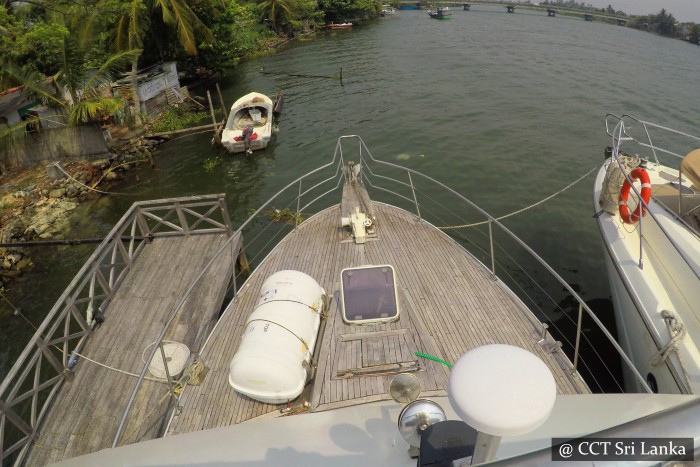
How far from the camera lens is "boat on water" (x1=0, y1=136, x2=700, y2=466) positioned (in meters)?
2.62

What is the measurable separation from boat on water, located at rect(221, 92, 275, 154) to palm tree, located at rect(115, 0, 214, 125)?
254 inches

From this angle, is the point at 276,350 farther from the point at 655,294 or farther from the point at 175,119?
the point at 175,119

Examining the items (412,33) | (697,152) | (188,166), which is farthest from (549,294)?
(412,33)

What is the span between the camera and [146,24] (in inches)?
1077

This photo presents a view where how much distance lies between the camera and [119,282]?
11961 mm

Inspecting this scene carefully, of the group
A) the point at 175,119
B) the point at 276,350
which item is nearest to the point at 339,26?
the point at 175,119

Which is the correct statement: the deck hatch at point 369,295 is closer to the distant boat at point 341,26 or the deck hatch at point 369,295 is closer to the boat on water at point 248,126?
the boat on water at point 248,126

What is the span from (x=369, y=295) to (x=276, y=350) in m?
2.21

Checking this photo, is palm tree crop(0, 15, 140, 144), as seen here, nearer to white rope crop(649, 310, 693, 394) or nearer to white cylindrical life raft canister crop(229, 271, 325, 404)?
white cylindrical life raft canister crop(229, 271, 325, 404)

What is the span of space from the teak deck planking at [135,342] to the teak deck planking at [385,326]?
5.11 ft

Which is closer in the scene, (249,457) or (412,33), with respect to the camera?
(249,457)

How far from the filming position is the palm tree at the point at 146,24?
25.6 m

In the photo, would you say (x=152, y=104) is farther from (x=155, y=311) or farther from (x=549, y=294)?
(x=549, y=294)

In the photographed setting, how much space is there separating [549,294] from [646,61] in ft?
135
